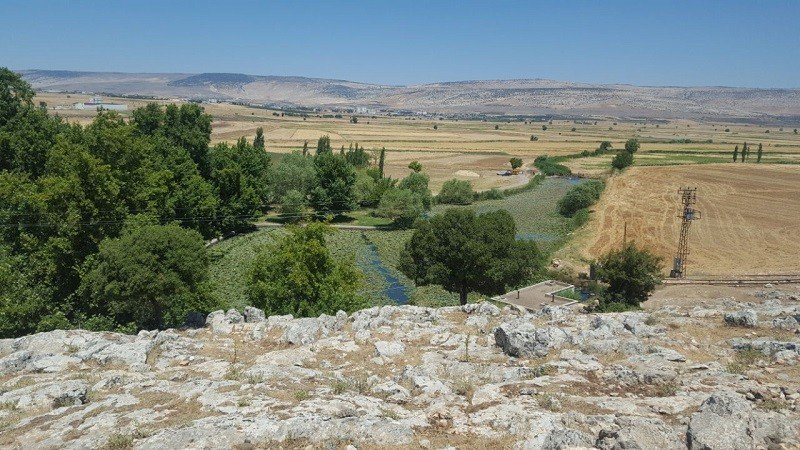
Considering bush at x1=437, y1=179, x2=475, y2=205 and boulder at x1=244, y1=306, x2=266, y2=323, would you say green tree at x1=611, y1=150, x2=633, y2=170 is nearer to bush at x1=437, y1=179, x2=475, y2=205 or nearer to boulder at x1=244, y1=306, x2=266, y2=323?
bush at x1=437, y1=179, x2=475, y2=205

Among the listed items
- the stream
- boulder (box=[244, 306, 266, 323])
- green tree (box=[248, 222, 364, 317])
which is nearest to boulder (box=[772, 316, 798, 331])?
green tree (box=[248, 222, 364, 317])

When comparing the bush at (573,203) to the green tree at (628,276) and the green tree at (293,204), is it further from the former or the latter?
the green tree at (628,276)

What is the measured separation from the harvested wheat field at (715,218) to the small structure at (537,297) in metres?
14.3

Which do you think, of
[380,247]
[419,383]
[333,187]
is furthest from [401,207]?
[419,383]

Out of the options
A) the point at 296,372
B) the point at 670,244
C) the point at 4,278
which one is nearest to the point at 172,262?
the point at 4,278

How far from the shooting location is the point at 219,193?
5678 centimetres

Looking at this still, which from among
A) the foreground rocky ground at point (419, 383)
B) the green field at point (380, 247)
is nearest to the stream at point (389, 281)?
the green field at point (380, 247)

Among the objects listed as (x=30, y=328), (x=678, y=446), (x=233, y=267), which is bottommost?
(x=233, y=267)

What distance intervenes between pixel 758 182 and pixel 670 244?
47779 mm

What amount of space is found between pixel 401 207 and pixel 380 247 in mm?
10638

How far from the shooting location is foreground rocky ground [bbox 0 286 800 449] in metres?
9.94

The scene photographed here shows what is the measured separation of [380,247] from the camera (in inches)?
2190

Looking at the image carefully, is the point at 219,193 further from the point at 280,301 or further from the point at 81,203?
the point at 280,301

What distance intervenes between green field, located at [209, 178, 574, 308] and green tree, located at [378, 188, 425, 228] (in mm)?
2339
